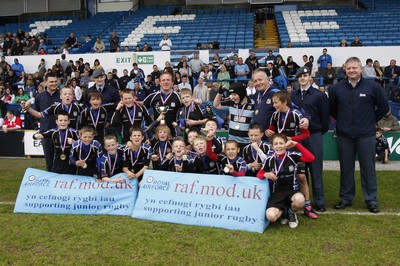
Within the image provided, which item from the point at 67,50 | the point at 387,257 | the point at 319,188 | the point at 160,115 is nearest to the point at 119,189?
the point at 160,115

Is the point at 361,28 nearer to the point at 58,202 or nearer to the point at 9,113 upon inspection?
the point at 9,113

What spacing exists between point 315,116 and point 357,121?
1.90 feet

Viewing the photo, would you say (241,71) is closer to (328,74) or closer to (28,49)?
(328,74)

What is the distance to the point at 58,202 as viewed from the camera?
5996mm

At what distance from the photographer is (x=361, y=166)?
19.8 ft

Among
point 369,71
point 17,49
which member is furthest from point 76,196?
point 17,49

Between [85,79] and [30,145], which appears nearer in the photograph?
[30,145]

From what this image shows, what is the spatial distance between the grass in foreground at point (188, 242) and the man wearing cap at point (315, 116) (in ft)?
1.57

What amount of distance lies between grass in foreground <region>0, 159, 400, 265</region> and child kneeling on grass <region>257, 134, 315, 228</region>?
0.74ft

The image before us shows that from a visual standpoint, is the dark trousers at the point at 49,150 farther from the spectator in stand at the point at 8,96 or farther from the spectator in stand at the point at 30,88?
the spectator in stand at the point at 30,88

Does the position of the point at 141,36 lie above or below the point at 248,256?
above

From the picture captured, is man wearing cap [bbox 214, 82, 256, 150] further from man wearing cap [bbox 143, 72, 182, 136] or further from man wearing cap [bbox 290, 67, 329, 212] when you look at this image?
man wearing cap [bbox 143, 72, 182, 136]

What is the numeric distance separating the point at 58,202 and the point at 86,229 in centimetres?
98

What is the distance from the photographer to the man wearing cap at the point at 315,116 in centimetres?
582
